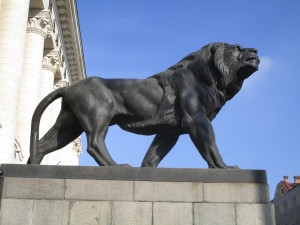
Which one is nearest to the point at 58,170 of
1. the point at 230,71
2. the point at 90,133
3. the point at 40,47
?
the point at 90,133

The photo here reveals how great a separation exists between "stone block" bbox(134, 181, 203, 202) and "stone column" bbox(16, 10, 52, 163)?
20121 mm

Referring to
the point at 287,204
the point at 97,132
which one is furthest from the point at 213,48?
the point at 287,204

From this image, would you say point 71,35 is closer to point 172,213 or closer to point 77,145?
point 77,145

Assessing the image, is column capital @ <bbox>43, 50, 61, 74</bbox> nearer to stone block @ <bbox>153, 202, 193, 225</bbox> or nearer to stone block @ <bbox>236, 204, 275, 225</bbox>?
stone block @ <bbox>153, 202, 193, 225</bbox>

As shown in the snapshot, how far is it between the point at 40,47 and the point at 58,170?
22821mm

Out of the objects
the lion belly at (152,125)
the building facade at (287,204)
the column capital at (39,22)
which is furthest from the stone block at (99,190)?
the building facade at (287,204)

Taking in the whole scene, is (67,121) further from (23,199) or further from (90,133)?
(23,199)

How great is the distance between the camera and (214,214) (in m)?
7.03

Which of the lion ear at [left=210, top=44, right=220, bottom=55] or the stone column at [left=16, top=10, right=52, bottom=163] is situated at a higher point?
the stone column at [left=16, top=10, right=52, bottom=163]

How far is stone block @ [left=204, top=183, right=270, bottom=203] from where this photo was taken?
714 cm

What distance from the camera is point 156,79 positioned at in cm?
858

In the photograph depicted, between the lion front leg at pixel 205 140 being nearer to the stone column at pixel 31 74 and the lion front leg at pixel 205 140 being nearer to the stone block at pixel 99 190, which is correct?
the stone block at pixel 99 190

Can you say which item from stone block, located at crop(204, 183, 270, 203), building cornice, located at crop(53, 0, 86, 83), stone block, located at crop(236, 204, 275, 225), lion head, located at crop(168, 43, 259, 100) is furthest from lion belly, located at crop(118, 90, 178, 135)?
building cornice, located at crop(53, 0, 86, 83)

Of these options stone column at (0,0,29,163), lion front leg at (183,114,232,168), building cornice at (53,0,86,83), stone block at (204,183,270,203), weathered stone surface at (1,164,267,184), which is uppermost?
building cornice at (53,0,86,83)
